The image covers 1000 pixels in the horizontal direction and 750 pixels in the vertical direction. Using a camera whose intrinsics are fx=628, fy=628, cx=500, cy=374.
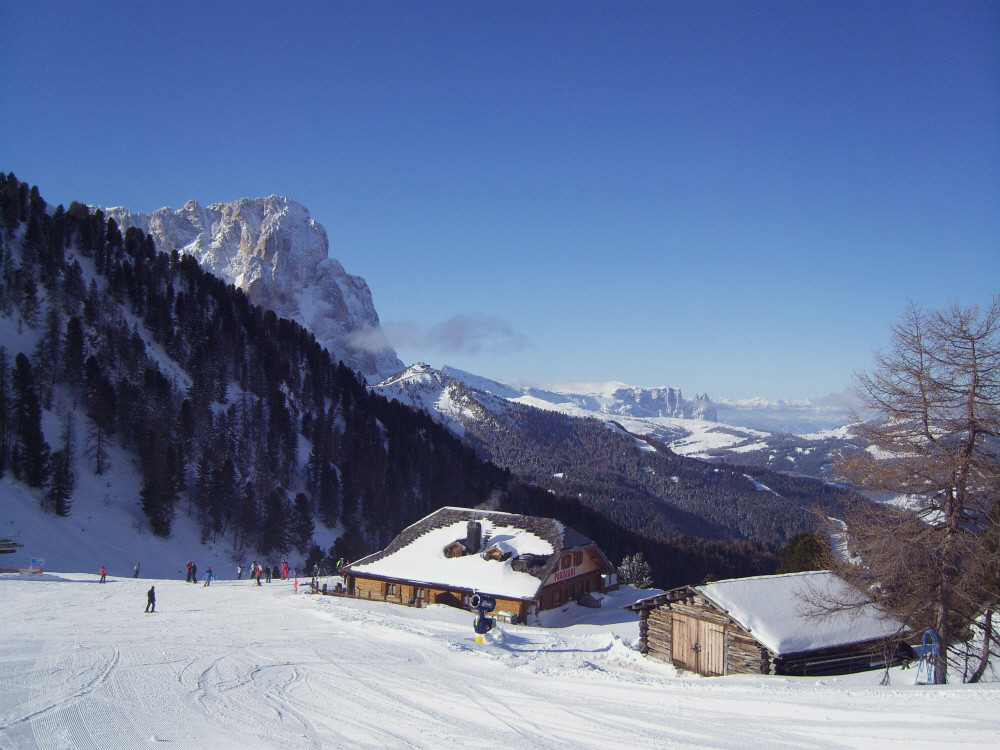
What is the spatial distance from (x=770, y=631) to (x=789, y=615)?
125cm

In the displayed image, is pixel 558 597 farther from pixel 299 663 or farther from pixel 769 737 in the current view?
pixel 769 737

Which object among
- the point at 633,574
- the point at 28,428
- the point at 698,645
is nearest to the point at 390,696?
the point at 698,645

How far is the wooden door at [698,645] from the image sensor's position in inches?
872

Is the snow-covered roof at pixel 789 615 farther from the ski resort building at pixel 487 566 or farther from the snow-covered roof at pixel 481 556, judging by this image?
the snow-covered roof at pixel 481 556

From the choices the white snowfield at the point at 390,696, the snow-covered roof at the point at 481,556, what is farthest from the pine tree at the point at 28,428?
the white snowfield at the point at 390,696

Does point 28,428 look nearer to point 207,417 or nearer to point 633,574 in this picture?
point 207,417

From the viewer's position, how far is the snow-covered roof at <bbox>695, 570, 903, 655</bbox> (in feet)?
65.9

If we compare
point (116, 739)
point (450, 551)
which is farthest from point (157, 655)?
point (450, 551)

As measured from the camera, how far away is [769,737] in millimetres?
10867

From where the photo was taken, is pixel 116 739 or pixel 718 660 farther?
pixel 718 660

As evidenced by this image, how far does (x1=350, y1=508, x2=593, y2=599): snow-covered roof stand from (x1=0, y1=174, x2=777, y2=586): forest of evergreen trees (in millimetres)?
28257

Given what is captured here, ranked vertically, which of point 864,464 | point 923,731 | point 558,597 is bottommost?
point 558,597

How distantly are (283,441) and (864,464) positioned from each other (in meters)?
75.1

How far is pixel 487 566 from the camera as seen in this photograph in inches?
1485
